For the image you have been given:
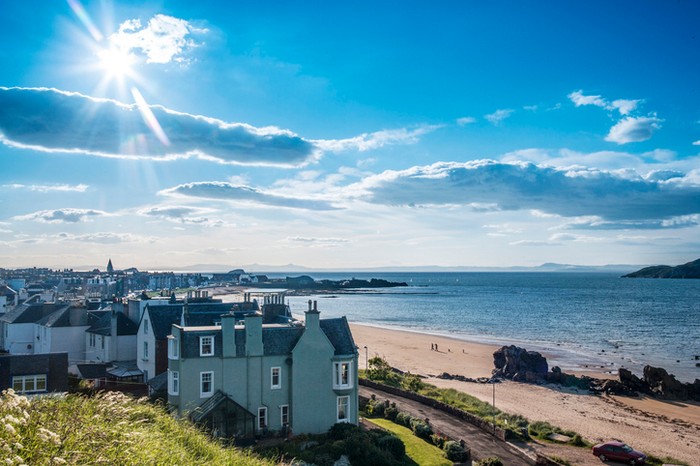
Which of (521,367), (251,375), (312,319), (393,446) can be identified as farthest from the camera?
(521,367)

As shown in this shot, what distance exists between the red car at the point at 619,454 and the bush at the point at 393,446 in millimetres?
15172

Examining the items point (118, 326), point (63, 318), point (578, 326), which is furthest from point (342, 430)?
point (578, 326)

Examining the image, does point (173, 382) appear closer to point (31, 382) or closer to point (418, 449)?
point (31, 382)

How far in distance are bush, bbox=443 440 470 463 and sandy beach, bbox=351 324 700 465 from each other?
15.6 meters

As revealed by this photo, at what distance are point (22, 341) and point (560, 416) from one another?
51.8 m

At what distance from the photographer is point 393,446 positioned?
101ft

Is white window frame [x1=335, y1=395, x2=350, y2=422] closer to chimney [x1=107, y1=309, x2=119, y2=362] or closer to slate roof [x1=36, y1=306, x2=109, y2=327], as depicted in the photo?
chimney [x1=107, y1=309, x2=119, y2=362]

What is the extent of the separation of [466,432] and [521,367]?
3711cm

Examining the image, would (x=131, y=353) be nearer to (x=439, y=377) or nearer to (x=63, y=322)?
(x=63, y=322)

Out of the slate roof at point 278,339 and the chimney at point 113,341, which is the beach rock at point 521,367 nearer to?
the slate roof at point 278,339

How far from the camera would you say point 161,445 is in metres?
15.4

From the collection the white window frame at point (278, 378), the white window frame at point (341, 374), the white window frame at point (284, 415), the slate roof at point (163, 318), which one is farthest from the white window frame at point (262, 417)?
the slate roof at point (163, 318)

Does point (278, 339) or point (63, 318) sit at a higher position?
point (63, 318)

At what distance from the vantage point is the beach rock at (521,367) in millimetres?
70812
